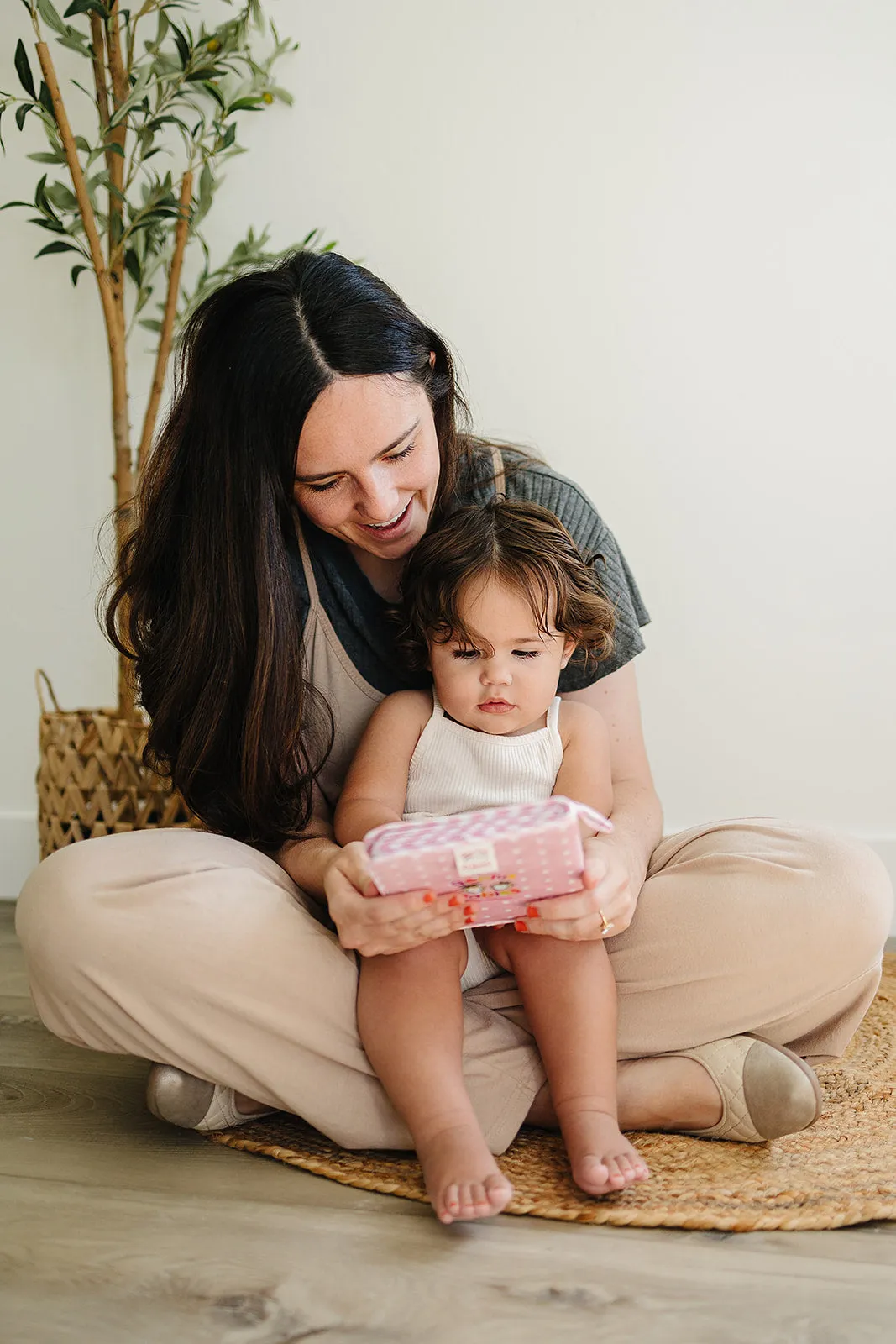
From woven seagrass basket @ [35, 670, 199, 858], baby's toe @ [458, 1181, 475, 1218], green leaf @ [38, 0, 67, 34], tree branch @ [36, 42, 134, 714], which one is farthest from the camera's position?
woven seagrass basket @ [35, 670, 199, 858]

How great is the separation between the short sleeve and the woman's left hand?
0.32 metres

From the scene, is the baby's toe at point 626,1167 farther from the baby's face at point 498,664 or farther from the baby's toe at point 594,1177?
the baby's face at point 498,664

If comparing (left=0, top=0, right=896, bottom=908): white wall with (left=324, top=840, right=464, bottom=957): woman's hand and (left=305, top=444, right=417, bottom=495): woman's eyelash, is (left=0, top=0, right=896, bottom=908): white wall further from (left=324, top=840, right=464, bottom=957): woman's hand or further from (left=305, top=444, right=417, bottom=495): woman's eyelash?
(left=324, top=840, right=464, bottom=957): woman's hand

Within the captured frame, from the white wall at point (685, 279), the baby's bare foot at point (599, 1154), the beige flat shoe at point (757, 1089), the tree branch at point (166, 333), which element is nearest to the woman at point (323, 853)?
the beige flat shoe at point (757, 1089)

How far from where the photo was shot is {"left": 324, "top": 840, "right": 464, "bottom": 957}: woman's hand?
1.00 metres

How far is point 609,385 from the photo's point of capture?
2.04m

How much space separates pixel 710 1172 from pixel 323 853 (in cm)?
48

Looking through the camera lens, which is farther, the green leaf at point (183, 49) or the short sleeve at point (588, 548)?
the green leaf at point (183, 49)

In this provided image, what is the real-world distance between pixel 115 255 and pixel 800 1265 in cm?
169

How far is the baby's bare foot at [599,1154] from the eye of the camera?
97 centimetres

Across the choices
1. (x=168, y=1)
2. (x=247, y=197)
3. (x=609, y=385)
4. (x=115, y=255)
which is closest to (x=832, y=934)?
(x=609, y=385)

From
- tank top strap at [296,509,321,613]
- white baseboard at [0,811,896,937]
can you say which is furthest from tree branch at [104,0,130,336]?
white baseboard at [0,811,896,937]

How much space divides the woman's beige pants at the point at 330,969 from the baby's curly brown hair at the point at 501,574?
0.29 m

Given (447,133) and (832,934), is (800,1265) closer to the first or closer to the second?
(832,934)
